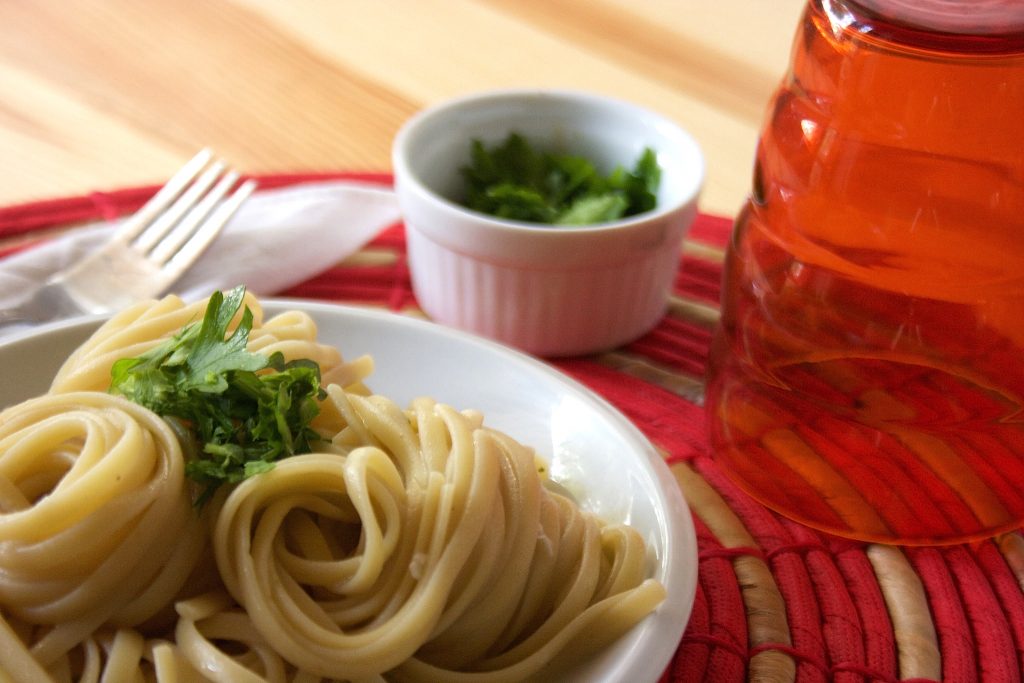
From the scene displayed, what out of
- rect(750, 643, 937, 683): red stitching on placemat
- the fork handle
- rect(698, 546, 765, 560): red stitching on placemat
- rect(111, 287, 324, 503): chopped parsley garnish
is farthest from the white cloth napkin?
rect(750, 643, 937, 683): red stitching on placemat

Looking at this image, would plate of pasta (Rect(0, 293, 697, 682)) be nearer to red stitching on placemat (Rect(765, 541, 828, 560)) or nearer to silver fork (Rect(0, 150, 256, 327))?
red stitching on placemat (Rect(765, 541, 828, 560))

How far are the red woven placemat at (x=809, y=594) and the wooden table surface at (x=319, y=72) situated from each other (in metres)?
0.65

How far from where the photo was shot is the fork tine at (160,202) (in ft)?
5.02

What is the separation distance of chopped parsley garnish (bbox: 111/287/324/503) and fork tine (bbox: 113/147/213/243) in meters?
0.63

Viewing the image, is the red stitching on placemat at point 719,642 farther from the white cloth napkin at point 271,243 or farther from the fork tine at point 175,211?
the fork tine at point 175,211

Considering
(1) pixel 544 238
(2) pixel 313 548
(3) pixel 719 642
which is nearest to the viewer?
(2) pixel 313 548

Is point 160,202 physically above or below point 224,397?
below

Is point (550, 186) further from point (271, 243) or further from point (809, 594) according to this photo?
point (809, 594)

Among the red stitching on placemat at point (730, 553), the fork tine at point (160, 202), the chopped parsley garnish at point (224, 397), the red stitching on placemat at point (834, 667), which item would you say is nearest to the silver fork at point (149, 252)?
the fork tine at point (160, 202)

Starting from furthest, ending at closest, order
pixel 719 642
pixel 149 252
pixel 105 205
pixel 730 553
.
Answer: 1. pixel 105 205
2. pixel 149 252
3. pixel 730 553
4. pixel 719 642

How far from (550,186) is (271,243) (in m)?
0.42

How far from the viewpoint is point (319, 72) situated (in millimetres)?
2211

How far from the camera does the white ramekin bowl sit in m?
1.41

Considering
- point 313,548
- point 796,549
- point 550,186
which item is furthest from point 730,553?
point 550,186
